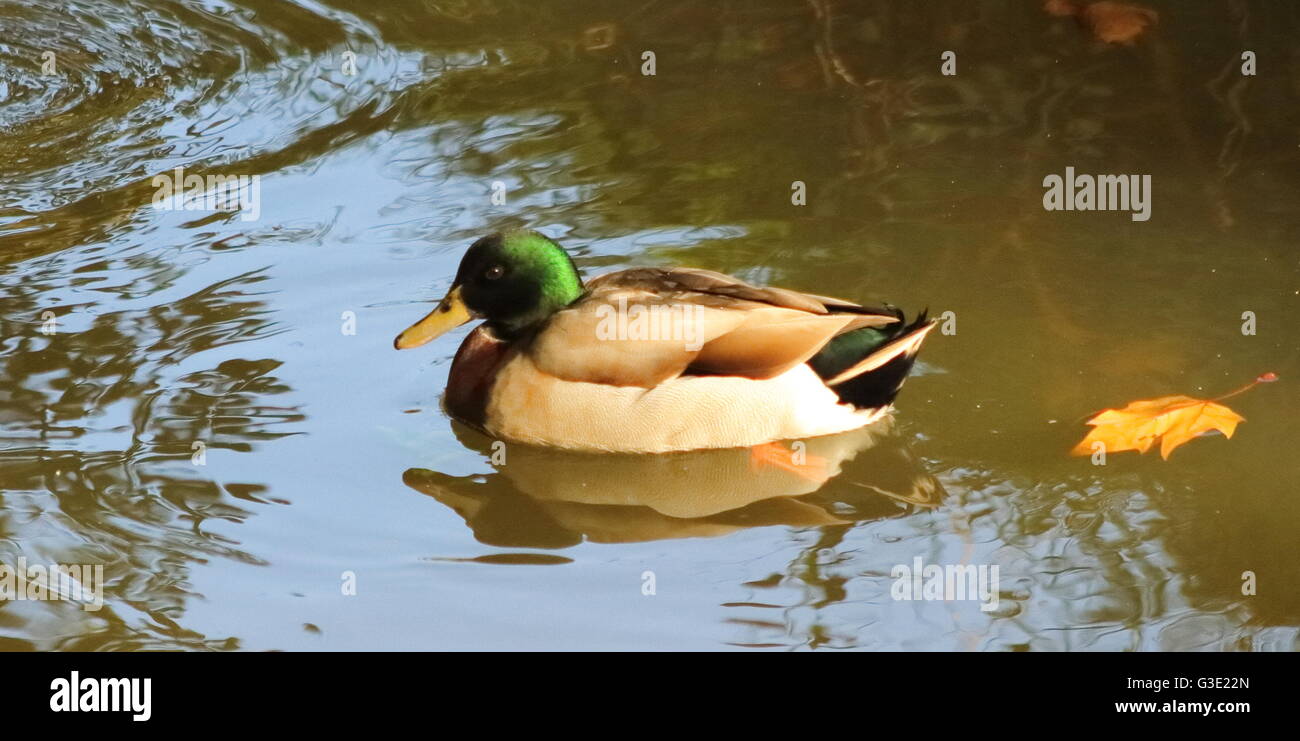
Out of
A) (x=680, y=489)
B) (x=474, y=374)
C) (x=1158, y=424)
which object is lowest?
(x=680, y=489)

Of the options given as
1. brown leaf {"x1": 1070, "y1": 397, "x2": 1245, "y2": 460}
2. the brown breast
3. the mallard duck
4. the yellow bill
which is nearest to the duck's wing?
the mallard duck

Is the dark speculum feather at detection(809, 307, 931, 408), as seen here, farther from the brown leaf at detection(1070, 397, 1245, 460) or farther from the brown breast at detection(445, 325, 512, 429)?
the brown breast at detection(445, 325, 512, 429)

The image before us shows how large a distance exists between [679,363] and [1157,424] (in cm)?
154

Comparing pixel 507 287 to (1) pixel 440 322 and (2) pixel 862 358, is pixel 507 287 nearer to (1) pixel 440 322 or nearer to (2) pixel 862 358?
(1) pixel 440 322

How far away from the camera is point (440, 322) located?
5285 mm

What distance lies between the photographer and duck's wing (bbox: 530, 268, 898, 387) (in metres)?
4.89

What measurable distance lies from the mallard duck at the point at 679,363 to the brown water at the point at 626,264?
127mm

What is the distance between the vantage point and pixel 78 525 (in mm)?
4652

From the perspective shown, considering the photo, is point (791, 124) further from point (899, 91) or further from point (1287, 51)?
point (1287, 51)

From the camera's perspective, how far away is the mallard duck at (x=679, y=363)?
4898mm

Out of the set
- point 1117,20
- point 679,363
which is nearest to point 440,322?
point 679,363

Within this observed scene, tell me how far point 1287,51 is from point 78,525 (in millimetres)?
6011

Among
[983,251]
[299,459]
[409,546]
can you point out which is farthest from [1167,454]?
[299,459]

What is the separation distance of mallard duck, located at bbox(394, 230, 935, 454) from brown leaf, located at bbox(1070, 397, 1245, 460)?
2.12 ft
